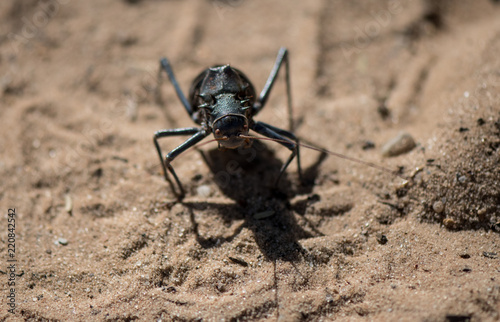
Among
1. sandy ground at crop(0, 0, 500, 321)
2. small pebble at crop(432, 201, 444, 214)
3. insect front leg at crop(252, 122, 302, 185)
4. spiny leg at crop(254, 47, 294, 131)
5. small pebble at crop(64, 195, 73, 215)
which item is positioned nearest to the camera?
sandy ground at crop(0, 0, 500, 321)

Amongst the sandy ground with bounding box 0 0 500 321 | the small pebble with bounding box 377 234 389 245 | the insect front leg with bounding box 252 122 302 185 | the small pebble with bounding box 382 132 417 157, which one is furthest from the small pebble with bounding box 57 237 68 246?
the small pebble with bounding box 382 132 417 157

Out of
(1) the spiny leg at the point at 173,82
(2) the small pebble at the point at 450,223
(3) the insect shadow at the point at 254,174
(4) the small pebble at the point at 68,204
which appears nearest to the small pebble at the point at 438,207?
(2) the small pebble at the point at 450,223

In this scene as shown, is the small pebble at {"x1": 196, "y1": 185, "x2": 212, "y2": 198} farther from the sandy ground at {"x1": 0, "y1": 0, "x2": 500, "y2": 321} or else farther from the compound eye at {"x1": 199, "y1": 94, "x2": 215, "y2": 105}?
the compound eye at {"x1": 199, "y1": 94, "x2": 215, "y2": 105}

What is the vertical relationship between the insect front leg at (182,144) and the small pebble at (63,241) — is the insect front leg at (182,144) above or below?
above

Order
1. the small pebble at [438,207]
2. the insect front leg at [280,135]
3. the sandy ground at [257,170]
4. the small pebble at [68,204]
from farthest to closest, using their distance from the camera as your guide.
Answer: the small pebble at [68,204] < the insect front leg at [280,135] < the small pebble at [438,207] < the sandy ground at [257,170]

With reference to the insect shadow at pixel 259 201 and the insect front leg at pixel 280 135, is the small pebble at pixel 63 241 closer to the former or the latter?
the insect shadow at pixel 259 201

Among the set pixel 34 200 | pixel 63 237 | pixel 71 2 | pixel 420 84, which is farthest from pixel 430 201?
pixel 71 2
